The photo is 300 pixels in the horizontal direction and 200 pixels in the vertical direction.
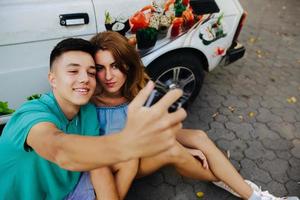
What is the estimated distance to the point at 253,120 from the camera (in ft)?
12.3

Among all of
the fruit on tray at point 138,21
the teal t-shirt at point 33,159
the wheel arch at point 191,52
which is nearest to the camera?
the teal t-shirt at point 33,159

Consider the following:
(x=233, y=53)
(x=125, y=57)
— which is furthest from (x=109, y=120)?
(x=233, y=53)

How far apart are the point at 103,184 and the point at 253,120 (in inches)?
88.3

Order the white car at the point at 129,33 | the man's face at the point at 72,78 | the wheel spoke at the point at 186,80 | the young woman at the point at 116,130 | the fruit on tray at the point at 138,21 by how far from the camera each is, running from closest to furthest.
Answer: the man's face at the point at 72,78, the young woman at the point at 116,130, the white car at the point at 129,33, the fruit on tray at the point at 138,21, the wheel spoke at the point at 186,80

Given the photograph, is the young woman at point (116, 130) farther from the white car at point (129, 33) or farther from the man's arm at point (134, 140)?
the man's arm at point (134, 140)

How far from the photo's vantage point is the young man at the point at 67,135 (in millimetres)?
986

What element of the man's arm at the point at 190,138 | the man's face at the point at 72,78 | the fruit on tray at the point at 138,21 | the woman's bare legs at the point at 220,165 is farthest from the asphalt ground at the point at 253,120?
the fruit on tray at the point at 138,21

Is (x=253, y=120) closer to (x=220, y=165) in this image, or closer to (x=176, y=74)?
(x=176, y=74)

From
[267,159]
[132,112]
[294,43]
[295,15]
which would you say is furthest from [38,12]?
[295,15]

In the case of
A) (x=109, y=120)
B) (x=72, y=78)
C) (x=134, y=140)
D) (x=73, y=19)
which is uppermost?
(x=134, y=140)

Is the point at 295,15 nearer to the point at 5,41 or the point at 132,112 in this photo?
the point at 5,41

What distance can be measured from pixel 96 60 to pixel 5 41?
2.14 feet

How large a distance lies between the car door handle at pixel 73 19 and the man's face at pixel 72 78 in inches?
21.7

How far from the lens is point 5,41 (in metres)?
2.29
